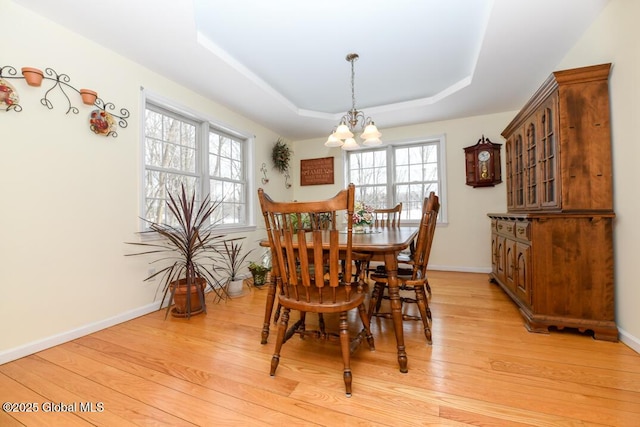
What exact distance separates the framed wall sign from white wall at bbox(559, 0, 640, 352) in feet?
11.4

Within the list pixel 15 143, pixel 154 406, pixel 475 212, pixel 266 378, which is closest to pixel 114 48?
pixel 15 143

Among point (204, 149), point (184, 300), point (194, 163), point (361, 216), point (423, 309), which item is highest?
point (204, 149)

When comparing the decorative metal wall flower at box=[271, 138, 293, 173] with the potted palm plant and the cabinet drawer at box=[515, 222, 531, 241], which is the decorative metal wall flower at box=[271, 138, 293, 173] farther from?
the cabinet drawer at box=[515, 222, 531, 241]

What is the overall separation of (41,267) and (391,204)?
4.16 meters

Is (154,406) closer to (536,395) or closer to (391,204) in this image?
(536,395)

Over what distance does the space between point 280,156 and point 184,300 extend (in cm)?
280

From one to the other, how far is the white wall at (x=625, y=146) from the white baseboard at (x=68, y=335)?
3719 mm

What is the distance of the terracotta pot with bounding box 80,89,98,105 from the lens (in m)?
2.02

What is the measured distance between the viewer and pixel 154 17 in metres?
1.90

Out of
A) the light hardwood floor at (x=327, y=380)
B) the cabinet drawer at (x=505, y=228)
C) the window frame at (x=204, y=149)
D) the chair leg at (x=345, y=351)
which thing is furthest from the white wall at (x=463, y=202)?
the chair leg at (x=345, y=351)

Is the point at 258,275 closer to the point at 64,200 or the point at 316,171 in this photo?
the point at 64,200

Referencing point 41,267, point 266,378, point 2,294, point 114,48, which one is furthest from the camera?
point 114,48

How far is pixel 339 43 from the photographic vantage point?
7.94 feet

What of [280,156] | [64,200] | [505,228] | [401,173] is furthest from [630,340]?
[280,156]
